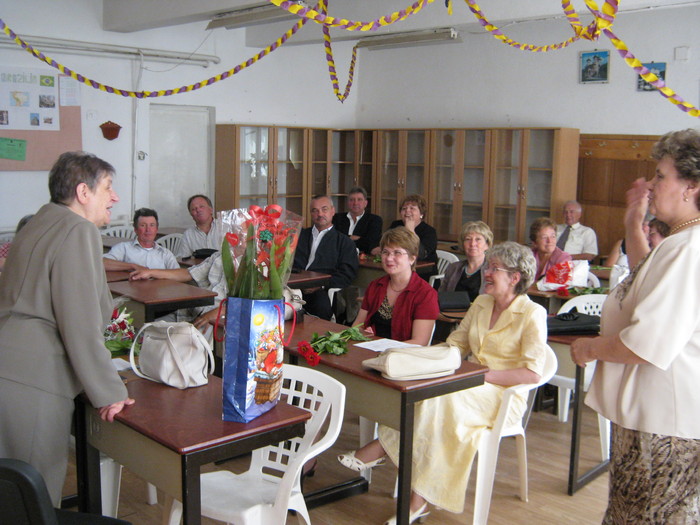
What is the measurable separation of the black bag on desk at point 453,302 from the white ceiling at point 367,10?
284 centimetres

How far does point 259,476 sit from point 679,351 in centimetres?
151

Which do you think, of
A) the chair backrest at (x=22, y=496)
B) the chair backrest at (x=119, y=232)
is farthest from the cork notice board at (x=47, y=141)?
the chair backrest at (x=22, y=496)

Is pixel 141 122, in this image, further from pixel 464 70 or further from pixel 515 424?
pixel 515 424

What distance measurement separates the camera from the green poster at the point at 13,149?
23.0 ft

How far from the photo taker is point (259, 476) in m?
2.77

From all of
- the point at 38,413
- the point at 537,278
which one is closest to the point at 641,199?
the point at 38,413

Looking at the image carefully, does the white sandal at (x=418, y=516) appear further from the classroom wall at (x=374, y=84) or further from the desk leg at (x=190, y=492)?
the classroom wall at (x=374, y=84)

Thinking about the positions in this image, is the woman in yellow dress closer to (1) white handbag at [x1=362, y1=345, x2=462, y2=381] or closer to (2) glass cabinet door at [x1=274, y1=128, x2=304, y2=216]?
(1) white handbag at [x1=362, y1=345, x2=462, y2=381]

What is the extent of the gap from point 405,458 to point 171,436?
1.02 m

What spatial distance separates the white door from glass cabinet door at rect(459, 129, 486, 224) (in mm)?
2914

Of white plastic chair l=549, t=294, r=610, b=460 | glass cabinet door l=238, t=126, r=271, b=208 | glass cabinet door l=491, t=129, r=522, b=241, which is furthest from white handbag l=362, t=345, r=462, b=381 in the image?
glass cabinet door l=238, t=126, r=271, b=208

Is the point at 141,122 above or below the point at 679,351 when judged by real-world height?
above

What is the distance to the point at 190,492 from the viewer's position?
2146 mm

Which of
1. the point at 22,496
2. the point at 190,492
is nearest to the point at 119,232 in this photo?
the point at 190,492
